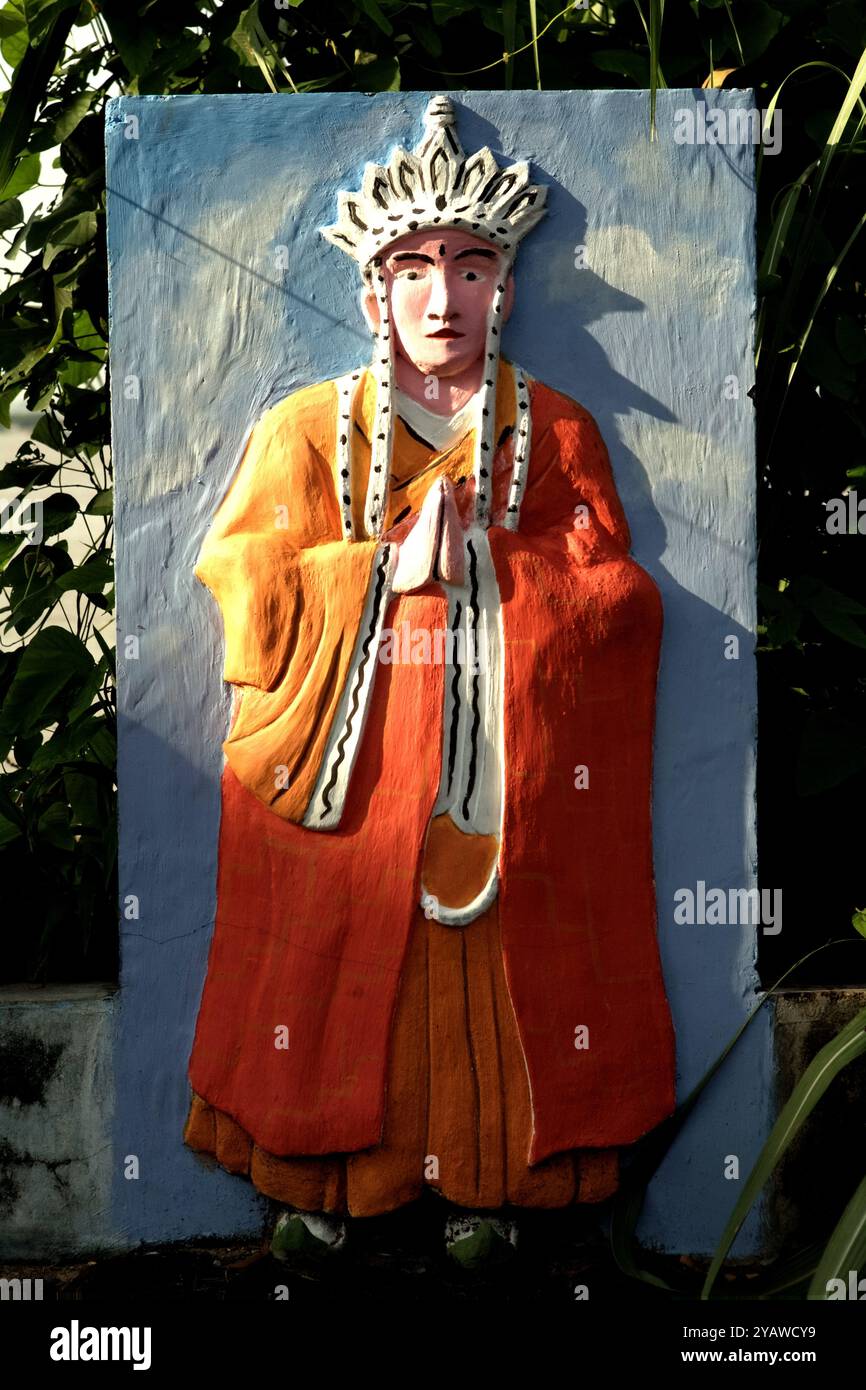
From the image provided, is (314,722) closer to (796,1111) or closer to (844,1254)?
(796,1111)

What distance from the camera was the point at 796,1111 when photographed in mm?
3707

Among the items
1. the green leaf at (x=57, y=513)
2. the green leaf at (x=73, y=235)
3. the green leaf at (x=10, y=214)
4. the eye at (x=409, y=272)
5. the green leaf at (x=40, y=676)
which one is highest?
the green leaf at (x=10, y=214)

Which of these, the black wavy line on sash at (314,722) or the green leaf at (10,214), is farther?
the green leaf at (10,214)

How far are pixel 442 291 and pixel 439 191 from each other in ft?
0.72

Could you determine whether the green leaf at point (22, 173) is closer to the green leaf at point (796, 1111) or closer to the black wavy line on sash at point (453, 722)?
the black wavy line on sash at point (453, 722)

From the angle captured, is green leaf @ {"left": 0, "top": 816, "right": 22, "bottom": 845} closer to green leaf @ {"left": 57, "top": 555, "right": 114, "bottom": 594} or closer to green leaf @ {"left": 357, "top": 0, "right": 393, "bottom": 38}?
green leaf @ {"left": 57, "top": 555, "right": 114, "bottom": 594}

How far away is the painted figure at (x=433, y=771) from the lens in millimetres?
4000

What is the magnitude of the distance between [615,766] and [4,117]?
209 cm

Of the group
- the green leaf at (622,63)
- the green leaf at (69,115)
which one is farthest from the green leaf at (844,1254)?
the green leaf at (69,115)

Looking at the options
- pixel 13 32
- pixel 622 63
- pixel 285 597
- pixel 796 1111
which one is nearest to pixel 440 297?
pixel 285 597

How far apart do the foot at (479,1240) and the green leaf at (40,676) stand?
160 cm

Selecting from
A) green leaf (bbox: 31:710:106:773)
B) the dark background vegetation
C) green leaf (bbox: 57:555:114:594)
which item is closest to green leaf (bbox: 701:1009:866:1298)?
the dark background vegetation
